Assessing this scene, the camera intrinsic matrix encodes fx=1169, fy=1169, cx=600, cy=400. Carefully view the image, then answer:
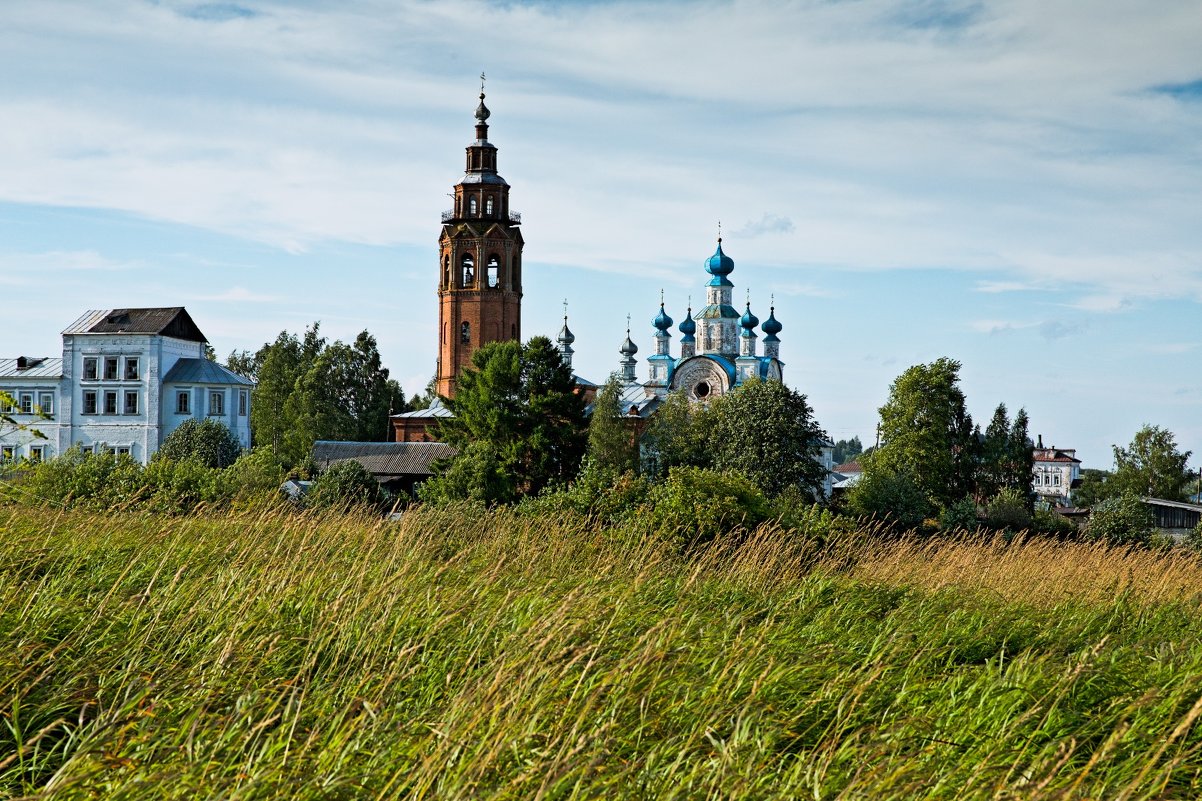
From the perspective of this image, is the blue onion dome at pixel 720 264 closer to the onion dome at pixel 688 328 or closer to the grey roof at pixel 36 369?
the onion dome at pixel 688 328

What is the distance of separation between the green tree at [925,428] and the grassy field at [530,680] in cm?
3840

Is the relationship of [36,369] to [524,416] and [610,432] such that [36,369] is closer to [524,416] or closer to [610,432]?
[524,416]

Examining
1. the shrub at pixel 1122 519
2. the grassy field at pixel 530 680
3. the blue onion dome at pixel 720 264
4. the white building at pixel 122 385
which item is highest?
the blue onion dome at pixel 720 264

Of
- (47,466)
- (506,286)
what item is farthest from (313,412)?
(47,466)

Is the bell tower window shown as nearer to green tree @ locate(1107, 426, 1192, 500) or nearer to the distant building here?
green tree @ locate(1107, 426, 1192, 500)

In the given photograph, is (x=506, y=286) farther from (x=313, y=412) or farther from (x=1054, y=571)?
(x=1054, y=571)

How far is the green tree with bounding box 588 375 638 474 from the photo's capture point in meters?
48.3

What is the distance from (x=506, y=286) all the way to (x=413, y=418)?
8072 millimetres

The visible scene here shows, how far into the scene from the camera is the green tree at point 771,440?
41.3 metres

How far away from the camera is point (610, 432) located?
49156mm

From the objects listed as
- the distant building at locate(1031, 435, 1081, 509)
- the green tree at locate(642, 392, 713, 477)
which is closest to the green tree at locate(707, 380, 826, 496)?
the green tree at locate(642, 392, 713, 477)

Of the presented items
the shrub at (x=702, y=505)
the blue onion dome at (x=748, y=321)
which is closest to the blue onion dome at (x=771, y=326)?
the blue onion dome at (x=748, y=321)

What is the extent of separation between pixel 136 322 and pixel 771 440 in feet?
87.8

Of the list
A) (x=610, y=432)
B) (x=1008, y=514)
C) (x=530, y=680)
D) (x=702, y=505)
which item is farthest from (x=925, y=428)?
(x=530, y=680)
